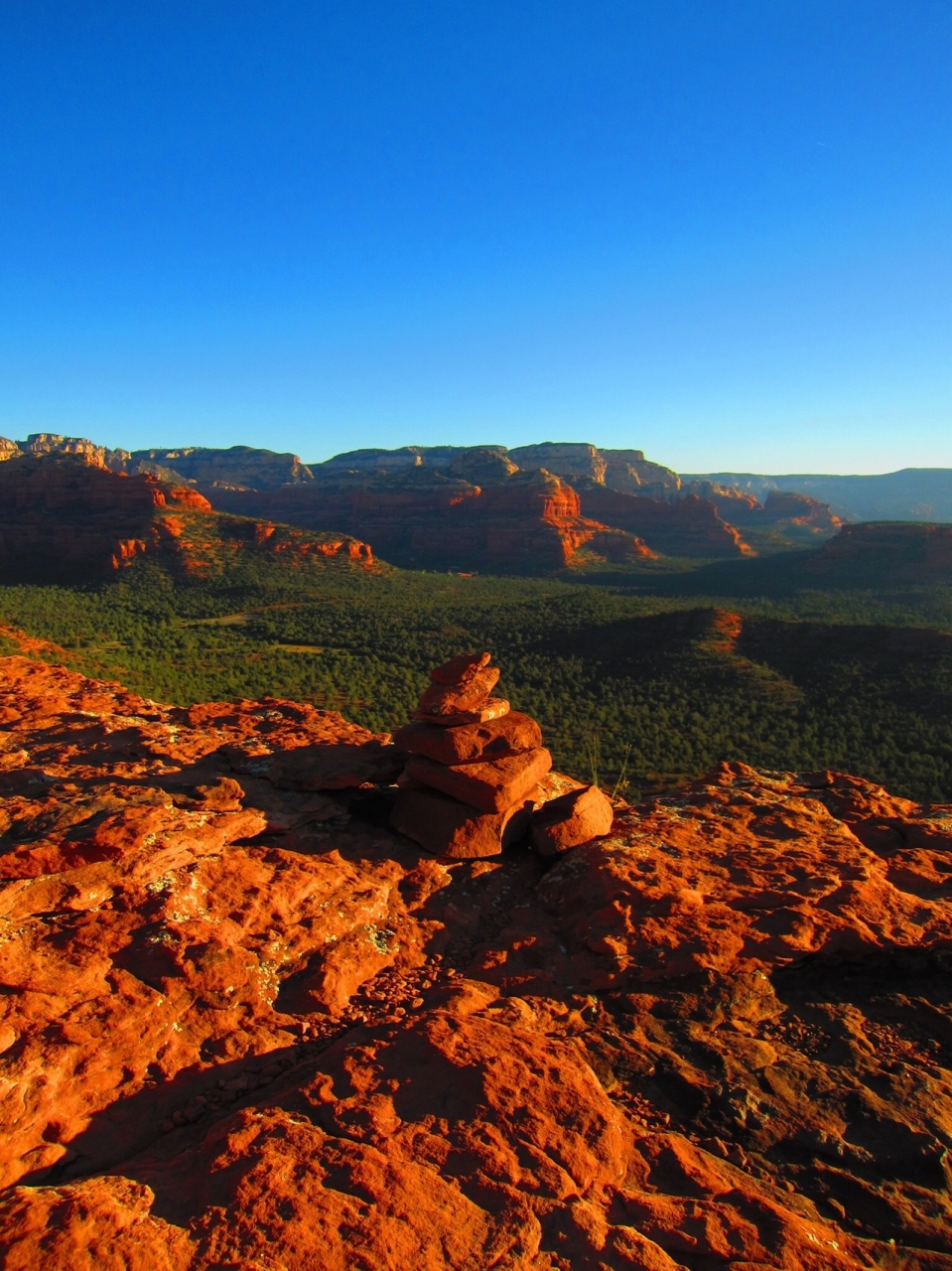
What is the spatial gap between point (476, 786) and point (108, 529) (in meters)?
77.8

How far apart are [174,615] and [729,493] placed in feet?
512

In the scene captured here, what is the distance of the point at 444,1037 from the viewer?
5332 mm

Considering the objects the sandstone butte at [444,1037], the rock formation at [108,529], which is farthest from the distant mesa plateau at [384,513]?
the sandstone butte at [444,1037]

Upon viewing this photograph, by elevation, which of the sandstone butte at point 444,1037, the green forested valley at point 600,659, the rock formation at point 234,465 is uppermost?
the rock formation at point 234,465

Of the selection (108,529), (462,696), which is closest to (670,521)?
(108,529)

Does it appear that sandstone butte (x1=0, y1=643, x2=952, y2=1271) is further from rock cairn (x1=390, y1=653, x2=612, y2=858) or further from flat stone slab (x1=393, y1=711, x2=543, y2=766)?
flat stone slab (x1=393, y1=711, x2=543, y2=766)

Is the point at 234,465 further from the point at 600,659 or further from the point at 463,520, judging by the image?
the point at 600,659

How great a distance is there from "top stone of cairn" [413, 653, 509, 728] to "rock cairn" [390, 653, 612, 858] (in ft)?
0.05

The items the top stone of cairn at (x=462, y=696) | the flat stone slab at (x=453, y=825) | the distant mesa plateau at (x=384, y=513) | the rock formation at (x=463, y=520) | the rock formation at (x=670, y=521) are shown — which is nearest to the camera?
the flat stone slab at (x=453, y=825)

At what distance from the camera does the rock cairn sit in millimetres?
8828

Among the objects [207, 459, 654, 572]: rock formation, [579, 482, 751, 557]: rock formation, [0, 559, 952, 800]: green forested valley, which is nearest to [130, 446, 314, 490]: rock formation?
[207, 459, 654, 572]: rock formation

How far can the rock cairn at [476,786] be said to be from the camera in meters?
8.83

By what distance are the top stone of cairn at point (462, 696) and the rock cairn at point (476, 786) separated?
0.5 inches

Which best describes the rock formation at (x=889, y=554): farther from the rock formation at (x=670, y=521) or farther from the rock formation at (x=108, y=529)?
the rock formation at (x=108, y=529)
